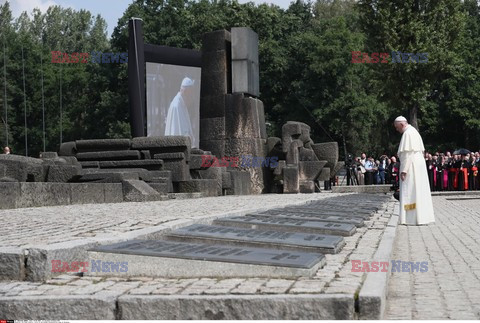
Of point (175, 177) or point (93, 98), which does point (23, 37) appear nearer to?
point (93, 98)

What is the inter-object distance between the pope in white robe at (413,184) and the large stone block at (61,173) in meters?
6.75

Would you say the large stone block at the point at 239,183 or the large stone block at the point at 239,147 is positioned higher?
the large stone block at the point at 239,147

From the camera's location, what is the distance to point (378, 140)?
54719 mm

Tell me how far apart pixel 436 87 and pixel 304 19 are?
15569 mm

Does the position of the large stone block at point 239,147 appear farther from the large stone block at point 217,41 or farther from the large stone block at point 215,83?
the large stone block at point 217,41

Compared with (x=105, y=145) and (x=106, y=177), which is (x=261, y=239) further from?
(x=105, y=145)

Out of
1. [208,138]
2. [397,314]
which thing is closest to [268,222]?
[397,314]

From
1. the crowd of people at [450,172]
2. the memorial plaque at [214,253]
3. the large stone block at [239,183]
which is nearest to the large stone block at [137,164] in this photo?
the large stone block at [239,183]

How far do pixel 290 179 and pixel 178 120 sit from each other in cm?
547

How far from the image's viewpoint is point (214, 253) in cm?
527

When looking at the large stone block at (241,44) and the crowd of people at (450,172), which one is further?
the crowd of people at (450,172)

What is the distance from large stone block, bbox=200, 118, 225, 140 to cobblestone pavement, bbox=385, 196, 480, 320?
14.4 metres

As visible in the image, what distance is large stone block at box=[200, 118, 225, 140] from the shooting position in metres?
24.4

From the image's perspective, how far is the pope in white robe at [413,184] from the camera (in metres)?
12.0
